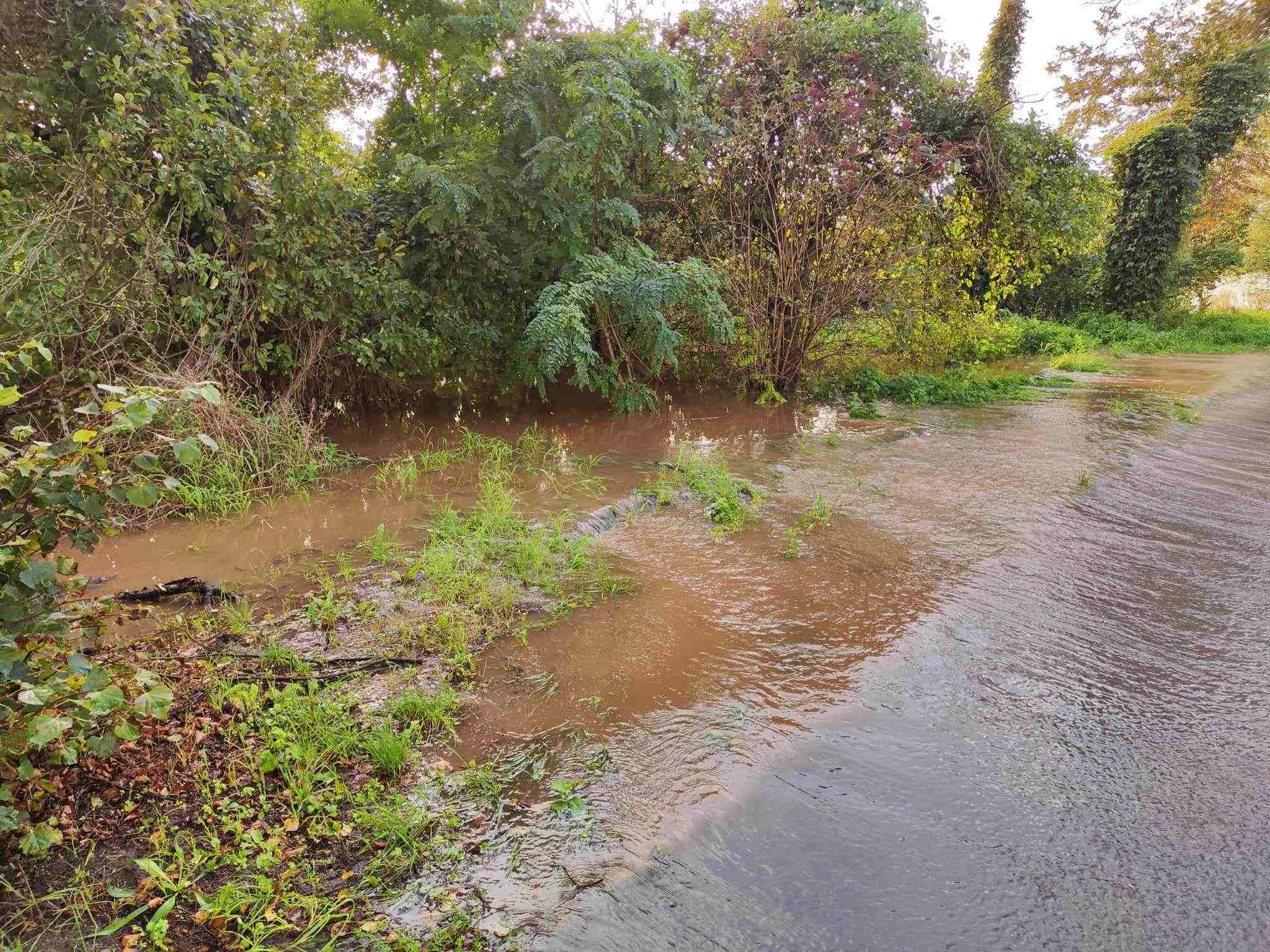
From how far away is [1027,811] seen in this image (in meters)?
2.42

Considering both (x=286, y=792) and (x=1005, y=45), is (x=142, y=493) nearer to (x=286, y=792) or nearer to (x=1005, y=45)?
(x=286, y=792)

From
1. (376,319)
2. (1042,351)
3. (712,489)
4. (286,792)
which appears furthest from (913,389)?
(286,792)

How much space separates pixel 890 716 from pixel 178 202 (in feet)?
18.6

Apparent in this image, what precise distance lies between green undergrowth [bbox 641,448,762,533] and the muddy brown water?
16 centimetres

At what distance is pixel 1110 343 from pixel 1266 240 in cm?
1573

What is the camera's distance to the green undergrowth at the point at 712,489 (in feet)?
16.3

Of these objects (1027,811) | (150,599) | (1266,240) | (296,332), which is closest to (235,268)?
(296,332)

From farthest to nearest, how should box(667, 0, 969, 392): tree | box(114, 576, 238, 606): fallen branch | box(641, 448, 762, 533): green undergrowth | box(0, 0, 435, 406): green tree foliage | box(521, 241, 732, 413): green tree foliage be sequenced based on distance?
box(667, 0, 969, 392): tree
box(521, 241, 732, 413): green tree foliage
box(641, 448, 762, 533): green undergrowth
box(0, 0, 435, 406): green tree foliage
box(114, 576, 238, 606): fallen branch

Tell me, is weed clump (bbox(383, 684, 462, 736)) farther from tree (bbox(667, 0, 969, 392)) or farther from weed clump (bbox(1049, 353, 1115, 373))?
weed clump (bbox(1049, 353, 1115, 373))

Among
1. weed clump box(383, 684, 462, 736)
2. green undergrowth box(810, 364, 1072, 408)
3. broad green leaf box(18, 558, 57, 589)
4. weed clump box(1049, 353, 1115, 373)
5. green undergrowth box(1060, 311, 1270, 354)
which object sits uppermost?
green undergrowth box(1060, 311, 1270, 354)

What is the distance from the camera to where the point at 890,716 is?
289 centimetres

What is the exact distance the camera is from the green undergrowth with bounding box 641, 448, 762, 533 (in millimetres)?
4957

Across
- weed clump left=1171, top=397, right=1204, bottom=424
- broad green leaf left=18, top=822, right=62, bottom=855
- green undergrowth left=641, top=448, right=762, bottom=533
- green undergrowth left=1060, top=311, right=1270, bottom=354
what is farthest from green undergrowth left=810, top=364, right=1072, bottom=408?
broad green leaf left=18, top=822, right=62, bottom=855

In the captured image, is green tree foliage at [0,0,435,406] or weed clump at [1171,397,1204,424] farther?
weed clump at [1171,397,1204,424]
